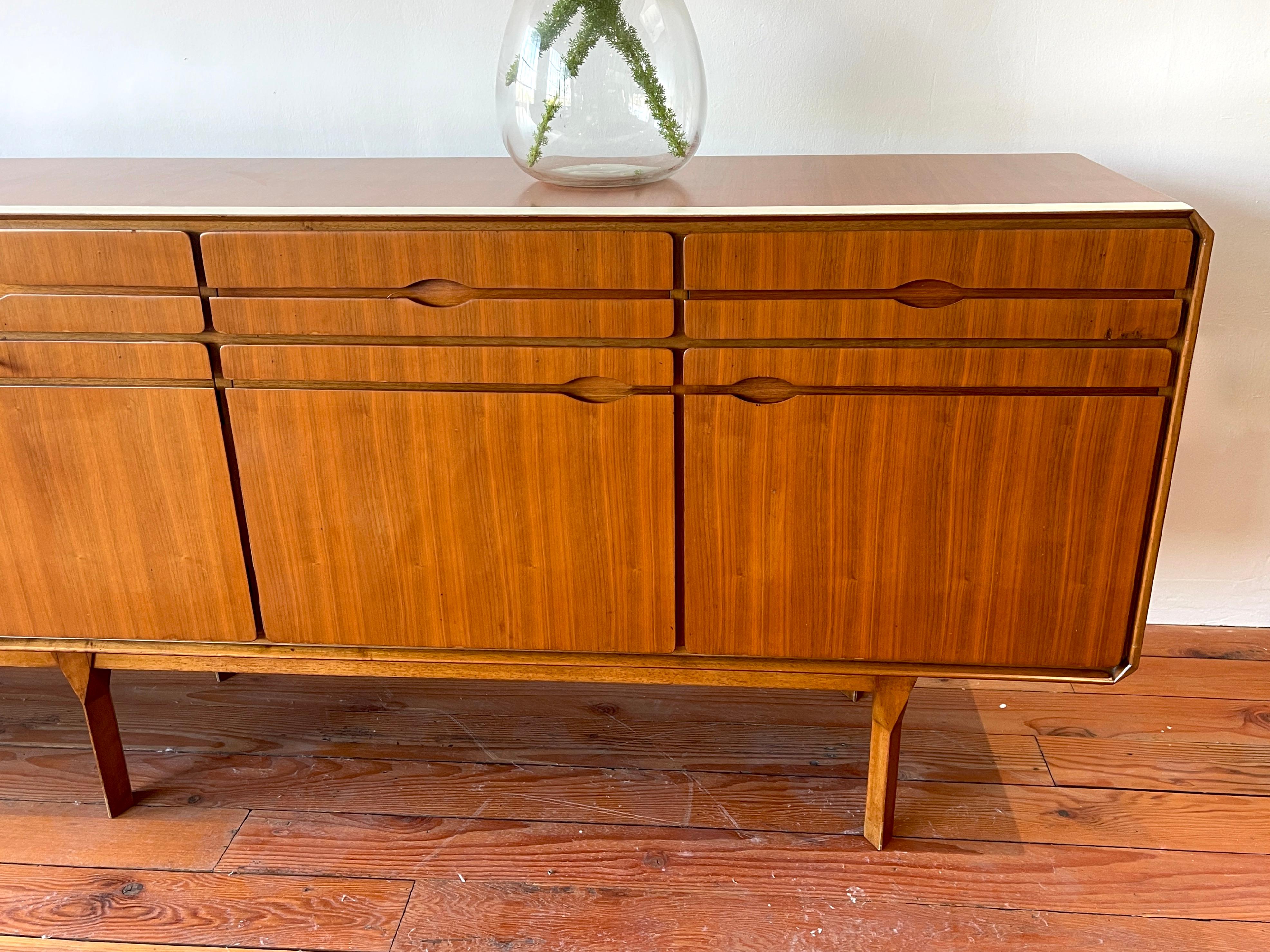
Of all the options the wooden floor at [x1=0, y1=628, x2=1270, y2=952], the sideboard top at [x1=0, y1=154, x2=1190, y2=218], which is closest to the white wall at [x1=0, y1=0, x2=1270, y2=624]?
the sideboard top at [x1=0, y1=154, x2=1190, y2=218]

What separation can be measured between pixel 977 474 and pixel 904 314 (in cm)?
21

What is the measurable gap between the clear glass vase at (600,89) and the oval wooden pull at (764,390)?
33cm

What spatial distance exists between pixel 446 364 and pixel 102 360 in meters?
0.43

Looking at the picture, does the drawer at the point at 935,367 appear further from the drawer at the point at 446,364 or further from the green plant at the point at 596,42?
the green plant at the point at 596,42

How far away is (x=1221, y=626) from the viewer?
1.91m

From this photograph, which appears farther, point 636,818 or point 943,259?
point 636,818

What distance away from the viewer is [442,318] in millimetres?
1224

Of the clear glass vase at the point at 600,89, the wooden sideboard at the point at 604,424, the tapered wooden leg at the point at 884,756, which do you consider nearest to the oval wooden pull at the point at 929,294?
the wooden sideboard at the point at 604,424

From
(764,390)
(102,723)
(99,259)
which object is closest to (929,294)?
(764,390)

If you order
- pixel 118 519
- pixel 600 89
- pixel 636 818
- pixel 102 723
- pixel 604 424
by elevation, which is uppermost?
pixel 600 89

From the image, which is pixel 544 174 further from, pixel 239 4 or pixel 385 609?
pixel 239 4

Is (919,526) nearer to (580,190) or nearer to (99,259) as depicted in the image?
(580,190)

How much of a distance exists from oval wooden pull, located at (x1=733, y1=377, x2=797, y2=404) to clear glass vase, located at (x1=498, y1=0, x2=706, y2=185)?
12.8 inches

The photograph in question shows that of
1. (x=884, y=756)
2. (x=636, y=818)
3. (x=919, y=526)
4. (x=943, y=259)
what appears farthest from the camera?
(x=636, y=818)
